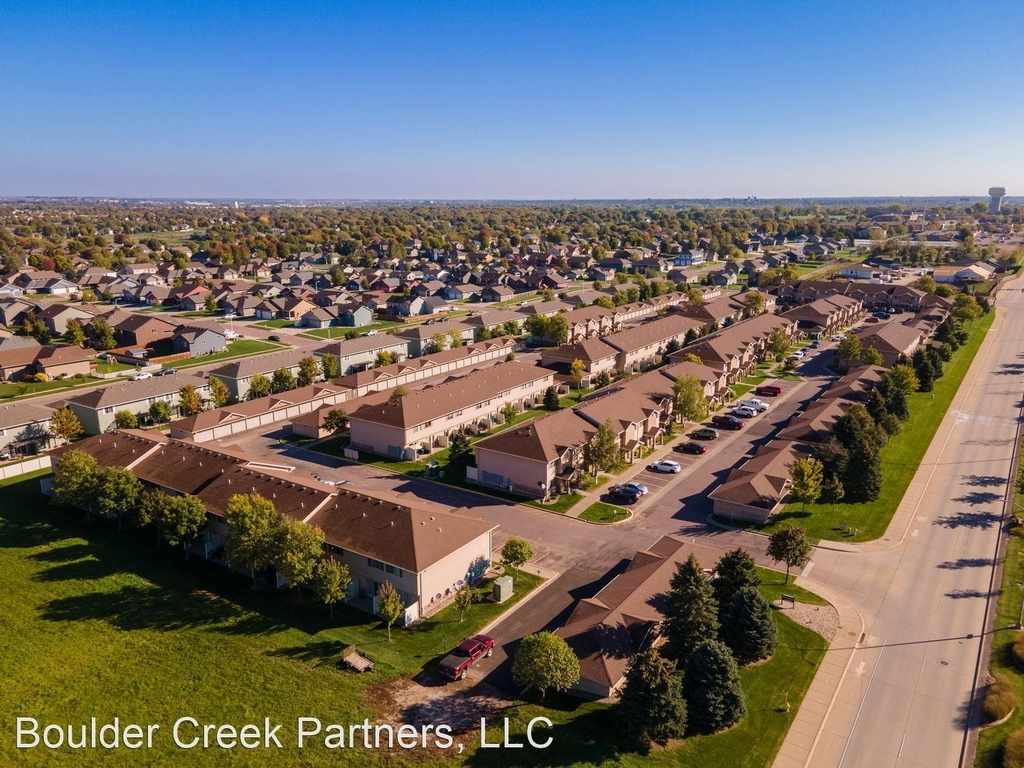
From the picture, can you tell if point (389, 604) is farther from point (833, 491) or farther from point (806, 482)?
point (833, 491)

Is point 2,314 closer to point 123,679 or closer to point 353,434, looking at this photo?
point 353,434

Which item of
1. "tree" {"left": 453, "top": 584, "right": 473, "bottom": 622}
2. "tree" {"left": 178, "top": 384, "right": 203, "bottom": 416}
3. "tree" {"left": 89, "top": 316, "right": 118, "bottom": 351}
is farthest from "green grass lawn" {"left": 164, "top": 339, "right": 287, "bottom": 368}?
"tree" {"left": 453, "top": 584, "right": 473, "bottom": 622}

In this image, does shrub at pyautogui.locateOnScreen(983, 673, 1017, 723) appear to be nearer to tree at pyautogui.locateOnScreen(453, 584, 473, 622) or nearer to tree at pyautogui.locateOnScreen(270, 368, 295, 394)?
tree at pyautogui.locateOnScreen(453, 584, 473, 622)

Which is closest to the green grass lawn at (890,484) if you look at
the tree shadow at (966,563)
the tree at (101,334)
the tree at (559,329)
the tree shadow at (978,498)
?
the tree shadow at (978,498)

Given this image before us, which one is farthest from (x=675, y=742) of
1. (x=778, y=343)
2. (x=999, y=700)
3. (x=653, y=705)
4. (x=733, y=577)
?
(x=778, y=343)

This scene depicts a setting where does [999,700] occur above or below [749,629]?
below

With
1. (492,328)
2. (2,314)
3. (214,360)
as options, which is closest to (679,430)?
(492,328)
